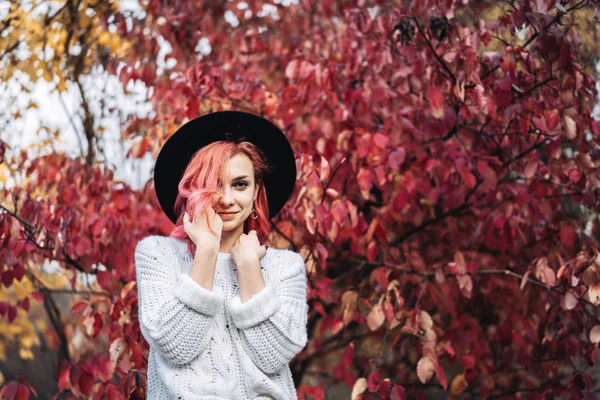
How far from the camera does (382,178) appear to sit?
3.52 meters

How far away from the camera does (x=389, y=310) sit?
10.8 ft

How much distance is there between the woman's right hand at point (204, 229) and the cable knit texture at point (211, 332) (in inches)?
4.3

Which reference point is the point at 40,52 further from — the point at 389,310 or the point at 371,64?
the point at 389,310

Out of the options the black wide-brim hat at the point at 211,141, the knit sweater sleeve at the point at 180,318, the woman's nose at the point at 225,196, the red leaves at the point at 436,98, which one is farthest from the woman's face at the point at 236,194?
the red leaves at the point at 436,98

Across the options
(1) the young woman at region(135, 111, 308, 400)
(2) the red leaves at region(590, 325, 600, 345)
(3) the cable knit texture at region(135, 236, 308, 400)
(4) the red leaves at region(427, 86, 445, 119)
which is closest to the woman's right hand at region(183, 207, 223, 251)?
(1) the young woman at region(135, 111, 308, 400)

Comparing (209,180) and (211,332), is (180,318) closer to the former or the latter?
(211,332)

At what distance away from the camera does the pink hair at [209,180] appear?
86.8 inches

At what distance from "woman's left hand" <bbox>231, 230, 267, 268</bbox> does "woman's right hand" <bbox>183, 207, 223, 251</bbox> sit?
0.08m

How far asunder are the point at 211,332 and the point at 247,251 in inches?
10.6

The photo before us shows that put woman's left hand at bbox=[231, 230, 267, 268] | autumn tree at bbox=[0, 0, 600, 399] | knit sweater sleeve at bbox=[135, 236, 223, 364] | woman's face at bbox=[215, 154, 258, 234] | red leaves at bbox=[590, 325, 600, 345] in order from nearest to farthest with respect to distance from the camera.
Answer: knit sweater sleeve at bbox=[135, 236, 223, 364], woman's left hand at bbox=[231, 230, 267, 268], woman's face at bbox=[215, 154, 258, 234], red leaves at bbox=[590, 325, 600, 345], autumn tree at bbox=[0, 0, 600, 399]

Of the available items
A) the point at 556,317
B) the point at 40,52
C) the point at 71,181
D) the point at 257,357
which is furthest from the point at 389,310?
the point at 40,52

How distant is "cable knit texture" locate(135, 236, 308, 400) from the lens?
2.06m

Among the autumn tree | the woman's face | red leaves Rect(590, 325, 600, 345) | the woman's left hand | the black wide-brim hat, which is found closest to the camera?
the woman's left hand

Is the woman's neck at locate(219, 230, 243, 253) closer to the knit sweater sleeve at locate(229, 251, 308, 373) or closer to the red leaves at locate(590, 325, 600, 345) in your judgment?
the knit sweater sleeve at locate(229, 251, 308, 373)
